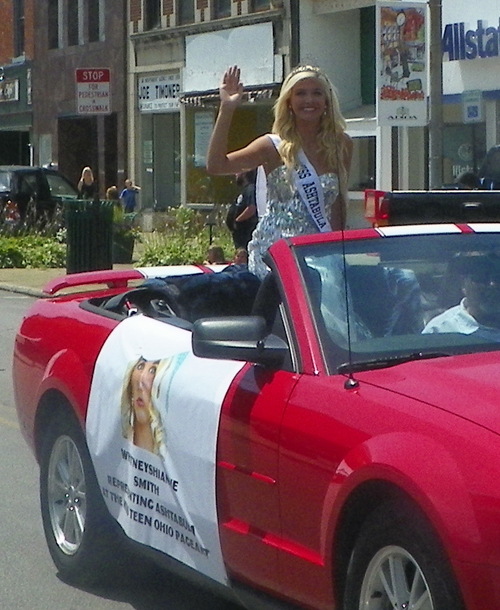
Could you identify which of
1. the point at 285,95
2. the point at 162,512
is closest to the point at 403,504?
the point at 162,512

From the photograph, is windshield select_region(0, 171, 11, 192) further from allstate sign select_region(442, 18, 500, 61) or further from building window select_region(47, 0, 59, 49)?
building window select_region(47, 0, 59, 49)

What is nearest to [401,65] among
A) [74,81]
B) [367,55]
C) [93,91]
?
[93,91]

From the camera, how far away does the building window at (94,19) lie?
37.8 metres

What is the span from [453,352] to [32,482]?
3.88 meters

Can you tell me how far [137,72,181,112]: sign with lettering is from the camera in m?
34.2

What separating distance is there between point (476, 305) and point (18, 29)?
40096 millimetres

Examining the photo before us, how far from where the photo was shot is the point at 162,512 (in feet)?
16.0

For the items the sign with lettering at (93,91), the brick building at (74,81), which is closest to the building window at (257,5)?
the brick building at (74,81)

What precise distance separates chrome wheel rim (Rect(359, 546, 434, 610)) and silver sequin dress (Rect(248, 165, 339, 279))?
2.33 m

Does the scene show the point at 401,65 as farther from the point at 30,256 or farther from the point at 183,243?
the point at 30,256

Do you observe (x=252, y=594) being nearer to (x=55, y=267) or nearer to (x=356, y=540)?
(x=356, y=540)

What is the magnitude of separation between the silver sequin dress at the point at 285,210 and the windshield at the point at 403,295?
1.27 metres

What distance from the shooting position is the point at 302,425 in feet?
13.3

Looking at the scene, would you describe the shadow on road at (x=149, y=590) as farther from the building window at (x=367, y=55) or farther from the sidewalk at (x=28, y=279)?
the building window at (x=367, y=55)
